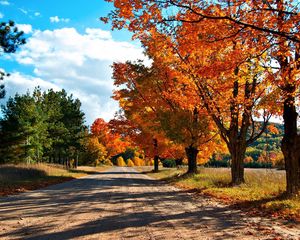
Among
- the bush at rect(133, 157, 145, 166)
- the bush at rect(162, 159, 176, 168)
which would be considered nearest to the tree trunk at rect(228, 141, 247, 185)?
the bush at rect(162, 159, 176, 168)

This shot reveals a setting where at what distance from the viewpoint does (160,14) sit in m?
9.16

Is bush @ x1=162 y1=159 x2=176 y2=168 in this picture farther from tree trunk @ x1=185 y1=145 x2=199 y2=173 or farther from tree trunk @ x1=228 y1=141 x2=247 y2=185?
tree trunk @ x1=228 y1=141 x2=247 y2=185

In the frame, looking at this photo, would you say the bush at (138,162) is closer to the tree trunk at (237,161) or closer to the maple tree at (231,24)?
the tree trunk at (237,161)

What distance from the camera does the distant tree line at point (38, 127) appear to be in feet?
153

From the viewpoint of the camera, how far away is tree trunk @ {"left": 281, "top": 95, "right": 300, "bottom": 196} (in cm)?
1245

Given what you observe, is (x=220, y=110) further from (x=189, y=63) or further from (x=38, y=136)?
(x=38, y=136)

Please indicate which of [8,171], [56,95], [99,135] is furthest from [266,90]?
[99,135]

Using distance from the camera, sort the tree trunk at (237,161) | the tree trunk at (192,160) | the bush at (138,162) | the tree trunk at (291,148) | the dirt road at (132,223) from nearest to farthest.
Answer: the dirt road at (132,223) → the tree trunk at (291,148) → the tree trunk at (237,161) → the tree trunk at (192,160) → the bush at (138,162)

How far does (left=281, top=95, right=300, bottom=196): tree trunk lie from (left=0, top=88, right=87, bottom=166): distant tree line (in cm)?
3989

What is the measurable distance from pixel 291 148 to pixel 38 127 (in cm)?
4210

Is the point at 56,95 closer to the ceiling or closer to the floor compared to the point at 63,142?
closer to the ceiling

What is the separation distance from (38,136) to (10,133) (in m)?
5.25

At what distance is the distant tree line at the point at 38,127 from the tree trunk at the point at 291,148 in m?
39.9

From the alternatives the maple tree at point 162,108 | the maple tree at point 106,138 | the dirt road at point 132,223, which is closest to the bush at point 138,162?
the maple tree at point 106,138
